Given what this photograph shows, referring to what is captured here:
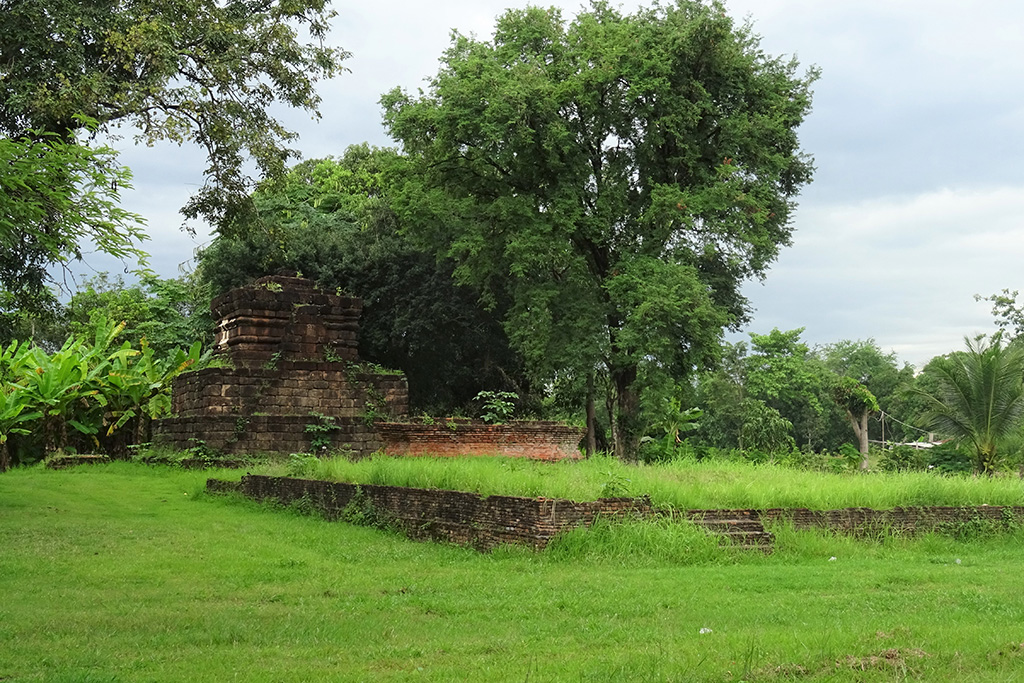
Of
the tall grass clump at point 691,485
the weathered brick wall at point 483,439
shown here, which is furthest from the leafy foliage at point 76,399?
the tall grass clump at point 691,485

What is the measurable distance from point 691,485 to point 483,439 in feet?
26.4

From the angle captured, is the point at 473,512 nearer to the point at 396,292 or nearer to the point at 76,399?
the point at 76,399

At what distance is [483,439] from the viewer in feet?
60.4

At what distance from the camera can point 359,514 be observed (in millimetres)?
10844

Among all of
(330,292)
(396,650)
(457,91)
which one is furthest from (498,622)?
(457,91)

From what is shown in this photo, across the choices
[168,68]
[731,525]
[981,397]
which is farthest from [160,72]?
[981,397]

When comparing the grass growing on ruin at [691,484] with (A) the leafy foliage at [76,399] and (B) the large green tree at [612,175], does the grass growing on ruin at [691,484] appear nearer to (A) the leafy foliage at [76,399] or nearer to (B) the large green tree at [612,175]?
(A) the leafy foliage at [76,399]

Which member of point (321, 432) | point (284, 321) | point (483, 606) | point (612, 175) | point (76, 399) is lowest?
point (483, 606)

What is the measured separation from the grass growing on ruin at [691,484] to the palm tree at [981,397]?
698 cm

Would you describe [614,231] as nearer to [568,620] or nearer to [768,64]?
[768,64]

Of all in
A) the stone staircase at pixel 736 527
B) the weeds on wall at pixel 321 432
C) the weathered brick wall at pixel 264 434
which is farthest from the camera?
the weeds on wall at pixel 321 432

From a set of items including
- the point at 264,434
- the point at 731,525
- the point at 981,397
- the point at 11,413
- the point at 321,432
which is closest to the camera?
the point at 731,525

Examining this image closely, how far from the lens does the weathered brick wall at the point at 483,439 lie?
17469 millimetres

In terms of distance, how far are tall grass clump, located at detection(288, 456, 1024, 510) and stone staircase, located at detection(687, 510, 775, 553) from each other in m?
0.28
